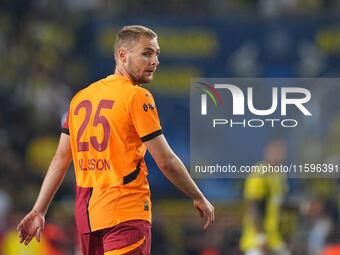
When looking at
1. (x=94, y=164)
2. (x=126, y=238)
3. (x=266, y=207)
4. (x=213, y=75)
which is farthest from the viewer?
(x=213, y=75)

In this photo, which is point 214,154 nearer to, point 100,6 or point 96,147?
point 100,6

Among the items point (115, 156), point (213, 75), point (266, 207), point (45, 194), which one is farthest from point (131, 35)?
point (213, 75)

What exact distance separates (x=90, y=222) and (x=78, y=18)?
10.3 m

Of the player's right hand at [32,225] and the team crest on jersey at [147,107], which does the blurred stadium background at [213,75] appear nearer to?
the player's right hand at [32,225]

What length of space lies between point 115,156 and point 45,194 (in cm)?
63

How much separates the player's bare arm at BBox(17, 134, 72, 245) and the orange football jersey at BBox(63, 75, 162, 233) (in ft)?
0.93

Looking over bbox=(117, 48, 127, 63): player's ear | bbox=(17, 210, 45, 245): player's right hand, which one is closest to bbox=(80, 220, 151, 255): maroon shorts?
bbox=(17, 210, 45, 245): player's right hand

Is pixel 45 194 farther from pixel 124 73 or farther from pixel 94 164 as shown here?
pixel 124 73

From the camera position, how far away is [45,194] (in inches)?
200

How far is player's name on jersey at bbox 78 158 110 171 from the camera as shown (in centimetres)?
474

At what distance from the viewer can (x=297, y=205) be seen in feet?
36.8

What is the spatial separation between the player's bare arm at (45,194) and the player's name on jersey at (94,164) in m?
0.24

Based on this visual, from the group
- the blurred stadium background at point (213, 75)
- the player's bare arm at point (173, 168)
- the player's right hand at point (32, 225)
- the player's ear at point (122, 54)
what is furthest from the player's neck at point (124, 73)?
the blurred stadium background at point (213, 75)

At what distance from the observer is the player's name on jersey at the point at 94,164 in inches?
187
